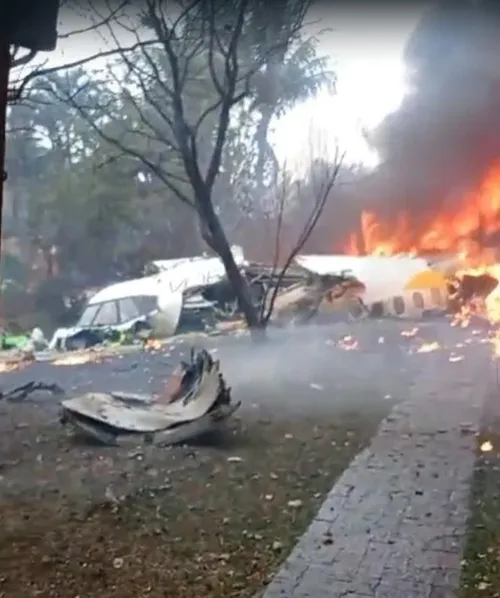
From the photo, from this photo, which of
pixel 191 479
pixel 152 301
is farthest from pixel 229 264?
pixel 191 479

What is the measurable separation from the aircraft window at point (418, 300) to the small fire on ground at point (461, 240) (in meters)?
0.07

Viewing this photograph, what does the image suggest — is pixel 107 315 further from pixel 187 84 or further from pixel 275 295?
pixel 187 84

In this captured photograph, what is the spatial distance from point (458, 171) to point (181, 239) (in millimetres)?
650

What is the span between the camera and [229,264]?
1.79 m

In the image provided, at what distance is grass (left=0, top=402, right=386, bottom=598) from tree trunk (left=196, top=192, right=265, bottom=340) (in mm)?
229

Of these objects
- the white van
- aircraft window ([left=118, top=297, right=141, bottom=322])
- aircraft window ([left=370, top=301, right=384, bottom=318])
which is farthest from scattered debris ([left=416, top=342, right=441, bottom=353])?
aircraft window ([left=118, top=297, right=141, bottom=322])

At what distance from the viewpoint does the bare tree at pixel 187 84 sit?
1749mm

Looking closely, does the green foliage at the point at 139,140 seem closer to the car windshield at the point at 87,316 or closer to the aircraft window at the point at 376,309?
the car windshield at the point at 87,316

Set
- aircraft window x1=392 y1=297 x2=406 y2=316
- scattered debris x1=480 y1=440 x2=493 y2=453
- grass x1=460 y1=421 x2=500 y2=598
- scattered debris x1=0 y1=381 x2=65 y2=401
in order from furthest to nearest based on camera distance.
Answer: aircraft window x1=392 y1=297 x2=406 y2=316 → scattered debris x1=0 y1=381 x2=65 y2=401 → scattered debris x1=480 y1=440 x2=493 y2=453 → grass x1=460 y1=421 x2=500 y2=598

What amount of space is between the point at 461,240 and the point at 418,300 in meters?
0.17

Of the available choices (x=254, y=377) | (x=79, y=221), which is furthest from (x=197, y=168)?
(x=254, y=377)

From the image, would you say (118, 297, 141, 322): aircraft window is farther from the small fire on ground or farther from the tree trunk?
the small fire on ground

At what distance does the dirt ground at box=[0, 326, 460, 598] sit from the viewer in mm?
1313

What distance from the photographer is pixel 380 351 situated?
1.77m
